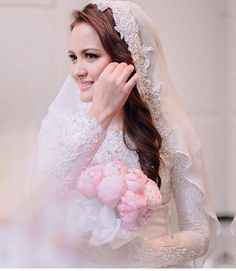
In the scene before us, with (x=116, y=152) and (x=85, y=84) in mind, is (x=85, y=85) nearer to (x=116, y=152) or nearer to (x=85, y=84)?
(x=85, y=84)

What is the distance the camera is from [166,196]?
2.71 feet

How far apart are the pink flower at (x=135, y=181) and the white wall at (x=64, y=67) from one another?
0.45ft

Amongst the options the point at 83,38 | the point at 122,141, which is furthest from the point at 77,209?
the point at 83,38

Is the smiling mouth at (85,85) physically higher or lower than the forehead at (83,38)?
lower

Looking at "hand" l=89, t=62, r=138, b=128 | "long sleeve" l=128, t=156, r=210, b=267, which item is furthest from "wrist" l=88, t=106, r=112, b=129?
"long sleeve" l=128, t=156, r=210, b=267

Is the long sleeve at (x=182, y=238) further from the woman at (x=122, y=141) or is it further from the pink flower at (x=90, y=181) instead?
the pink flower at (x=90, y=181)

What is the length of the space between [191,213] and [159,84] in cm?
20

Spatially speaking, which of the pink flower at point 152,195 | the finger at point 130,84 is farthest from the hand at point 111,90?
the pink flower at point 152,195

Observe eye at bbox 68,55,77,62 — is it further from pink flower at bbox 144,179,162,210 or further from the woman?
pink flower at bbox 144,179,162,210

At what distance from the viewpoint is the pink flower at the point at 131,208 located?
2.46ft

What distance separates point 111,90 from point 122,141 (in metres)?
0.08

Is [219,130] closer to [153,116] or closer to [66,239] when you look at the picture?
[153,116]

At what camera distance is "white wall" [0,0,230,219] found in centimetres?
83

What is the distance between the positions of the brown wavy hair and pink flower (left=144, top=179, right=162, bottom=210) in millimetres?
24
